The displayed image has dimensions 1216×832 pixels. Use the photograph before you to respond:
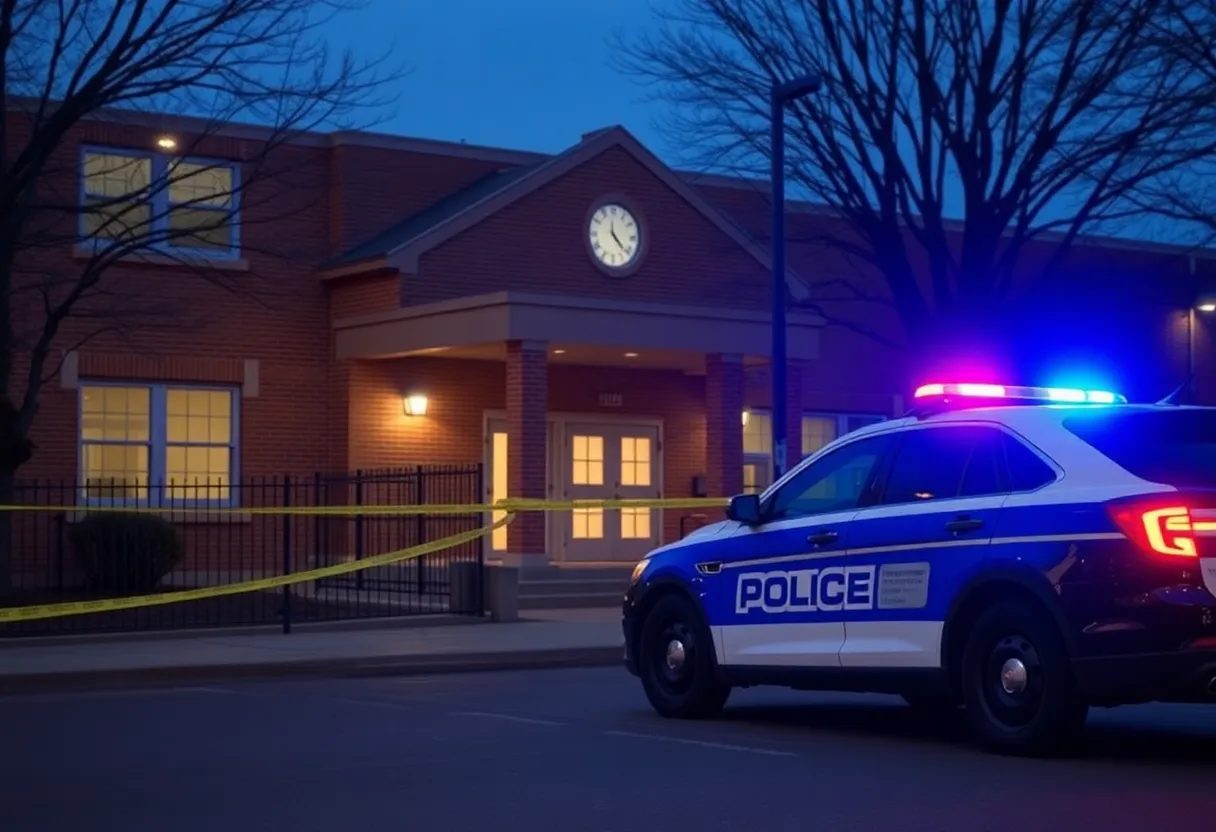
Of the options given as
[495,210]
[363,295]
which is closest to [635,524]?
[495,210]

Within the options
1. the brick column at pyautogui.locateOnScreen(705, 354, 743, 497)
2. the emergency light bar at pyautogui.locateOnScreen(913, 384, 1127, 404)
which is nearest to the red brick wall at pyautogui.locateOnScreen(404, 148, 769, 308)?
the brick column at pyautogui.locateOnScreen(705, 354, 743, 497)

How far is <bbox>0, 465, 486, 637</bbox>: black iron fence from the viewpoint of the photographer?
20500 millimetres

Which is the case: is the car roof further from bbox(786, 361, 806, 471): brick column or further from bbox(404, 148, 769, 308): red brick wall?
bbox(786, 361, 806, 471): brick column

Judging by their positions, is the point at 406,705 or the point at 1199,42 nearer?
the point at 406,705

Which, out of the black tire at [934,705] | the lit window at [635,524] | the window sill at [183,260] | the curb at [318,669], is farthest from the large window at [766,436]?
the black tire at [934,705]

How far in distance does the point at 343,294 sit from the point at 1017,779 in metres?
19.6

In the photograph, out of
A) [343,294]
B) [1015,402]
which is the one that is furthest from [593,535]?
[1015,402]

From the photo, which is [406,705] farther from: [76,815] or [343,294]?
[343,294]

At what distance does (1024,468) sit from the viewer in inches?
387

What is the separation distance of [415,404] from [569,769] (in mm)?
17792

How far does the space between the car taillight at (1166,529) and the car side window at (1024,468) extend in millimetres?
630

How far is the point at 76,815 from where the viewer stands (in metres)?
8.41

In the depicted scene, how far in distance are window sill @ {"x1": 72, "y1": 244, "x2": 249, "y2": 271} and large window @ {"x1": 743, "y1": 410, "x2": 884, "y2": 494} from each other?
9.18 meters

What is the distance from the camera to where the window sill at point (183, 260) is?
25109 millimetres
